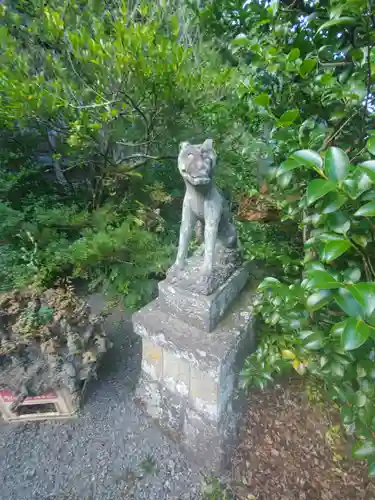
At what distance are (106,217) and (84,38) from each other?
163 centimetres

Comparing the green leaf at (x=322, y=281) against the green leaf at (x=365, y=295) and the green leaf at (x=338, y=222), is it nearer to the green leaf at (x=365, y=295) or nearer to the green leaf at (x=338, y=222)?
the green leaf at (x=365, y=295)

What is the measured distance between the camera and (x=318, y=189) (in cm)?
67

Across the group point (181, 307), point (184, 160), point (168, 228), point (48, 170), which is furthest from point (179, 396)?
point (48, 170)

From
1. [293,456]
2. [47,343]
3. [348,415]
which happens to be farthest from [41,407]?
[348,415]

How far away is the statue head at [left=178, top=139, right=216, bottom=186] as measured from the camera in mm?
1335

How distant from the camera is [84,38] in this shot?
1.96 metres

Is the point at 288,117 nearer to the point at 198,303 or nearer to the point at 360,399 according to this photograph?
the point at 360,399

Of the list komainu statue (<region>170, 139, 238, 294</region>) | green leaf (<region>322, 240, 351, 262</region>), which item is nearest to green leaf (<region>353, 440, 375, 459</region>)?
green leaf (<region>322, 240, 351, 262</region>)

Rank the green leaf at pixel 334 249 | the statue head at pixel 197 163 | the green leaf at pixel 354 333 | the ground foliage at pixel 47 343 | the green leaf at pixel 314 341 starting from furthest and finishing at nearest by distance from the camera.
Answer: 1. the ground foliage at pixel 47 343
2. the statue head at pixel 197 163
3. the green leaf at pixel 314 341
4. the green leaf at pixel 334 249
5. the green leaf at pixel 354 333

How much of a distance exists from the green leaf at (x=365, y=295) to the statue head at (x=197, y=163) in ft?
2.90

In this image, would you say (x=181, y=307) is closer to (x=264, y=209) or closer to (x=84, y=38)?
(x=264, y=209)

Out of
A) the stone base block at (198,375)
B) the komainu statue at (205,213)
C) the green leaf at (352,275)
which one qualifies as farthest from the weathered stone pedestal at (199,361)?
the green leaf at (352,275)

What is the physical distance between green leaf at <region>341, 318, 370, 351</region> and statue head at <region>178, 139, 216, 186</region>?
36.3 inches

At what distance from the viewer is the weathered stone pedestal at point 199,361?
5.07ft
